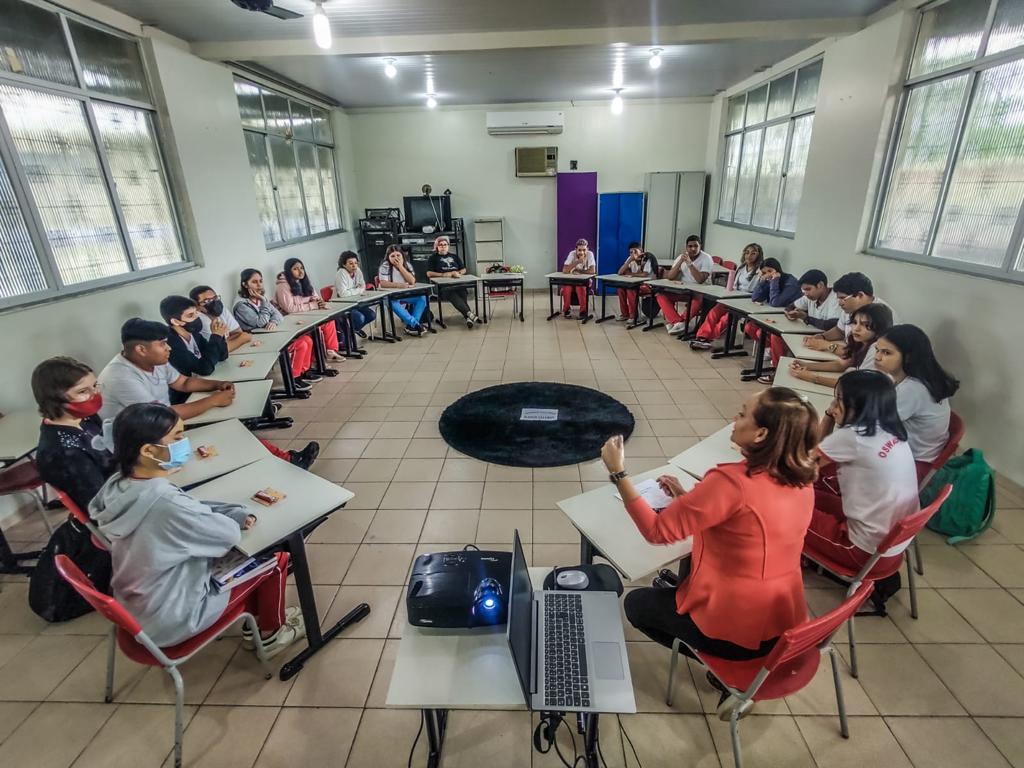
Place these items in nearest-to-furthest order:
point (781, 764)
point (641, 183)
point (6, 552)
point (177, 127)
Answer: point (781, 764) → point (6, 552) → point (177, 127) → point (641, 183)

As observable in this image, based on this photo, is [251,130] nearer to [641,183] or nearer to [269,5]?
Result: [269,5]

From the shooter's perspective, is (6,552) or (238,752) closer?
(238,752)

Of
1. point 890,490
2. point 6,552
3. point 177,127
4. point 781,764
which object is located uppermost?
point 177,127

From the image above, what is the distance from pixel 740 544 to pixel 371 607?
6.15 ft

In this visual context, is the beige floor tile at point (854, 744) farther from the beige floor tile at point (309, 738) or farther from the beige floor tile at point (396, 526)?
the beige floor tile at point (396, 526)

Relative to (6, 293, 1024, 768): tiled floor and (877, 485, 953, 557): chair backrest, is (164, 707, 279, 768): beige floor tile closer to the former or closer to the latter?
(6, 293, 1024, 768): tiled floor

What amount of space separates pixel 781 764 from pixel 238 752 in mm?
2043

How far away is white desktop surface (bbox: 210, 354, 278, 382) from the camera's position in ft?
12.0

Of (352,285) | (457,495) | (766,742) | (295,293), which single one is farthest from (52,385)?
(352,285)

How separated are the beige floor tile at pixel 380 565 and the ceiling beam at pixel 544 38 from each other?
15.8 ft

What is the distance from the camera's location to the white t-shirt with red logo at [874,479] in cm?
203

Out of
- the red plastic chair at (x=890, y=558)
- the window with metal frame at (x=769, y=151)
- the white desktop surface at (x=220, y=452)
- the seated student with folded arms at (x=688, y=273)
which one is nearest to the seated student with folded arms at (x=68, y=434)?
the white desktop surface at (x=220, y=452)

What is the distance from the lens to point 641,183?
922 centimetres

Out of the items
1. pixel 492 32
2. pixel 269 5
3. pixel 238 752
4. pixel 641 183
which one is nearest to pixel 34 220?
pixel 269 5
